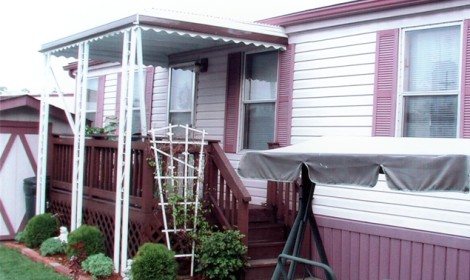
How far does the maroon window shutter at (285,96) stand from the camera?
28.6 ft

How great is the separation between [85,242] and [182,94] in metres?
3.76

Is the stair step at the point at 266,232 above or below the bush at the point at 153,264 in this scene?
above

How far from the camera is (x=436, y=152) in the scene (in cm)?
479

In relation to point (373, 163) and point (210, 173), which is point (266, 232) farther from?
point (373, 163)

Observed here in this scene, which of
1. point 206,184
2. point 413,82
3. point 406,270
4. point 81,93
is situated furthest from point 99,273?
point 413,82

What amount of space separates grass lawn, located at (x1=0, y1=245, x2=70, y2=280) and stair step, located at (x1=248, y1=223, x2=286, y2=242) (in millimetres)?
2489

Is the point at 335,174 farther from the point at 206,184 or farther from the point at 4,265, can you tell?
the point at 4,265

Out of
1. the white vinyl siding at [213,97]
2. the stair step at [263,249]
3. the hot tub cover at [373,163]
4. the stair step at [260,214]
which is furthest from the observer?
the white vinyl siding at [213,97]

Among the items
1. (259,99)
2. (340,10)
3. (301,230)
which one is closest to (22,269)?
(259,99)

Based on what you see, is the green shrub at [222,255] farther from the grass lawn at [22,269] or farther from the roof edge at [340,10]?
the roof edge at [340,10]

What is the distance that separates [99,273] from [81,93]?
3.02 meters

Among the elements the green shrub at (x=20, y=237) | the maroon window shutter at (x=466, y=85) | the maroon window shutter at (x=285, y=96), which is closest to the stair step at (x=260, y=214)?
the maroon window shutter at (x=285, y=96)

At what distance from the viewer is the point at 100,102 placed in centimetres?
1393

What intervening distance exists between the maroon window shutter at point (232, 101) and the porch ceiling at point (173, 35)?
0.35m
